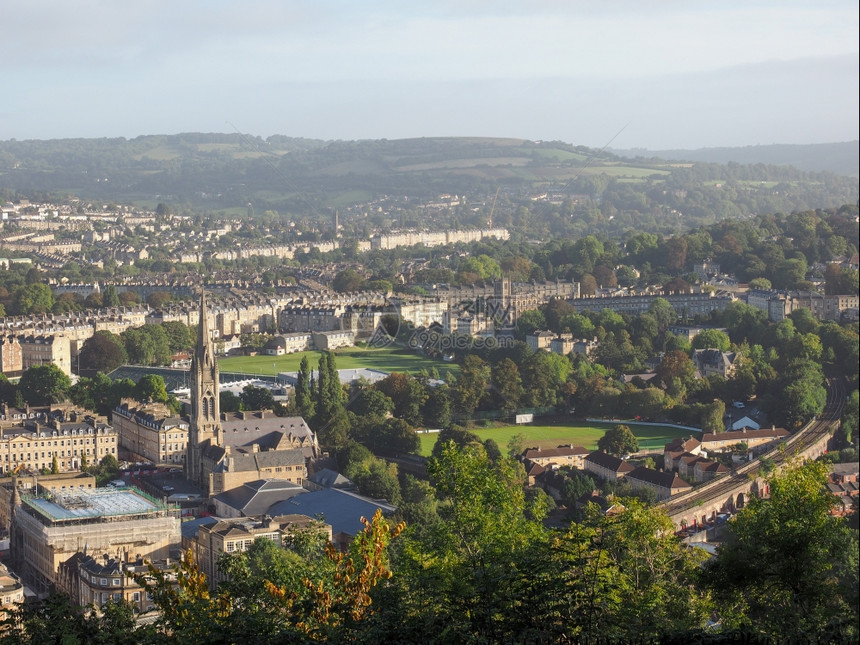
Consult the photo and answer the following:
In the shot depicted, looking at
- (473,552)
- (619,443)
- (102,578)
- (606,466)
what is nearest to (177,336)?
(619,443)

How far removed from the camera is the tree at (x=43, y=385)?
36.3m

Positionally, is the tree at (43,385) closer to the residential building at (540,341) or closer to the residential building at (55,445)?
the residential building at (55,445)

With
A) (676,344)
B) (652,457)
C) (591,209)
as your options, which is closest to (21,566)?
(652,457)

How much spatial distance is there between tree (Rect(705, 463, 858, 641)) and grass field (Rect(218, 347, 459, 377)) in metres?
29.4

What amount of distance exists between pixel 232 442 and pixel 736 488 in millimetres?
10311

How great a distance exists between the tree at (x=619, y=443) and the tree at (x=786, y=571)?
18135 mm

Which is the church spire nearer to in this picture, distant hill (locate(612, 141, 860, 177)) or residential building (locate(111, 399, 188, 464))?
residential building (locate(111, 399, 188, 464))

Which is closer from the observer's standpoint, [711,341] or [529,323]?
[711,341]

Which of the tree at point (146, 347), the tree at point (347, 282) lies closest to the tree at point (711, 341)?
the tree at point (146, 347)

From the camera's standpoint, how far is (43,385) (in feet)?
121

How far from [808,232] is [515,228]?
45981 millimetres

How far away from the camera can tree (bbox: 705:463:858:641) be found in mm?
10414

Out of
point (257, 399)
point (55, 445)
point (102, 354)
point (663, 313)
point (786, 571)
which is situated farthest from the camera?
point (663, 313)

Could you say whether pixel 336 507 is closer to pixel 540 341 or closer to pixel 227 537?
pixel 227 537
